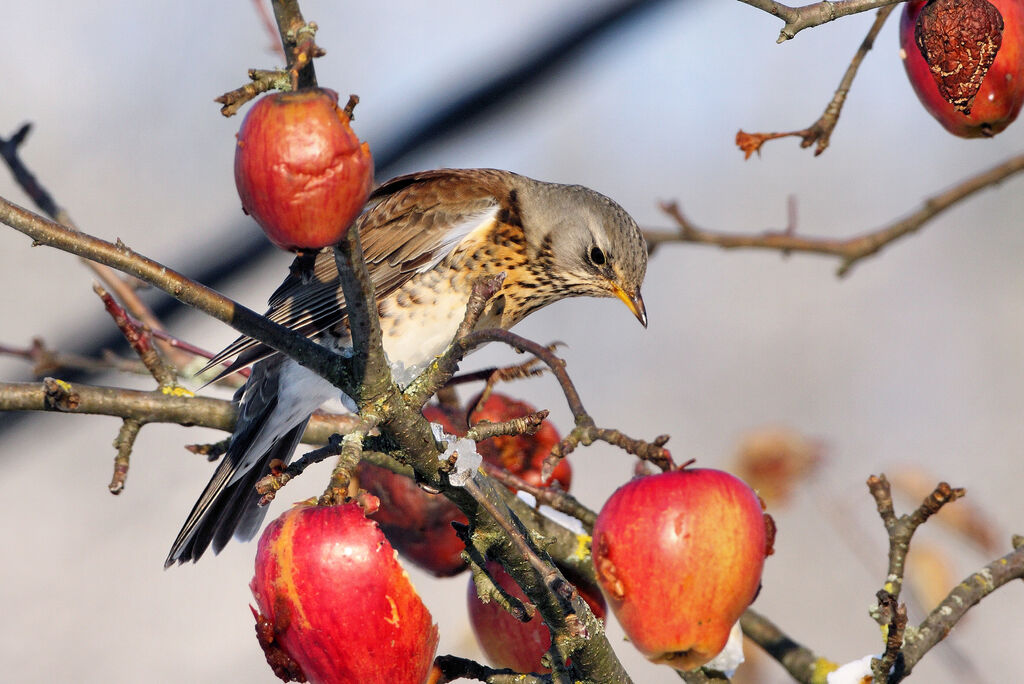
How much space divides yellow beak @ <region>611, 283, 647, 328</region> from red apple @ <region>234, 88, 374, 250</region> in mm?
1570

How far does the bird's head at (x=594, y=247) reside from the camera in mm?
2558

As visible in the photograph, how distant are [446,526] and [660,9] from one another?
4.60 feet

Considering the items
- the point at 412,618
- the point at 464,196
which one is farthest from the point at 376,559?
the point at 464,196

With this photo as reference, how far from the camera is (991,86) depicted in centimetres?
150

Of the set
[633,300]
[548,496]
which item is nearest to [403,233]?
[633,300]

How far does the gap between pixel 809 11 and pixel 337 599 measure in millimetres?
876

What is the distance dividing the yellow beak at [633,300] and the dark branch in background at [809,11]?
1.24 m

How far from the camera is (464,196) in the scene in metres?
2.68

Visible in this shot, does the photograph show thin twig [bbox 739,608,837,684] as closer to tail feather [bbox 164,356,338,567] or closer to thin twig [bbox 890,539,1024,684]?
thin twig [bbox 890,539,1024,684]

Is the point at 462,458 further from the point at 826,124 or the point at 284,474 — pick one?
the point at 826,124

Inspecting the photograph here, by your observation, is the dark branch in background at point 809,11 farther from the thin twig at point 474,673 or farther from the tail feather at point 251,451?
the tail feather at point 251,451

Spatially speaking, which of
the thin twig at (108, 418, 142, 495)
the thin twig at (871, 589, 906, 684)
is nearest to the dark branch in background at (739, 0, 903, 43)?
the thin twig at (871, 589, 906, 684)

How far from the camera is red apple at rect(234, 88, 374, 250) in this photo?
3.23 feet

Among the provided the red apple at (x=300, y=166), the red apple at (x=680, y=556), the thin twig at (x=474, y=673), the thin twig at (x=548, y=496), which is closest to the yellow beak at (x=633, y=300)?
the thin twig at (x=548, y=496)
